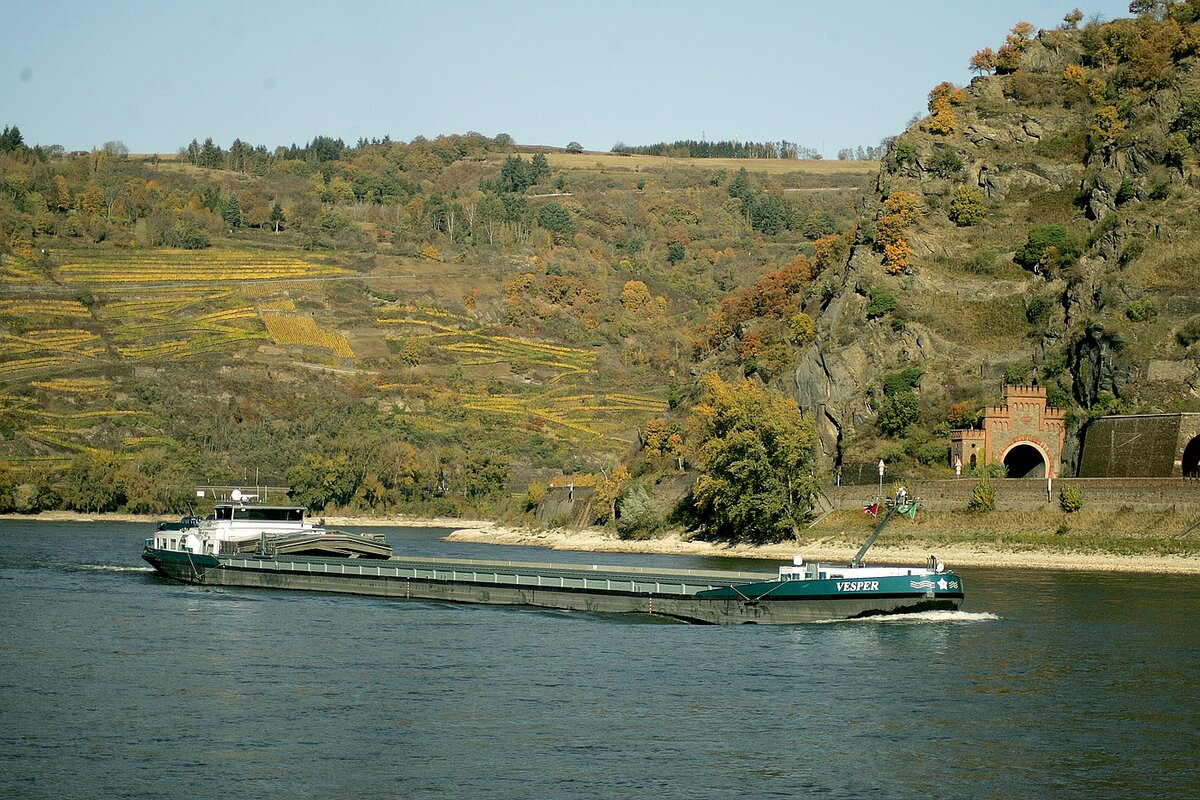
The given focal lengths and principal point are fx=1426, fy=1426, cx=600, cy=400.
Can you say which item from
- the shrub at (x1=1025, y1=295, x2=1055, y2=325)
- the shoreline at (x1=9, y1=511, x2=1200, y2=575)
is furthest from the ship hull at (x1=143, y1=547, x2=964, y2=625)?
the shrub at (x1=1025, y1=295, x2=1055, y2=325)

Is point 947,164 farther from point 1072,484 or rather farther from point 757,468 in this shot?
point 1072,484

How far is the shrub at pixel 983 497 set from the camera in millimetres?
100000

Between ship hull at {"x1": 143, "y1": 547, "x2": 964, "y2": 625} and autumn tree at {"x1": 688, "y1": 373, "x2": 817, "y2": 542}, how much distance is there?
3215 cm

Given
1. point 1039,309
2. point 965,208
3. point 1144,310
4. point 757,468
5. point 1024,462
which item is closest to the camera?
point 1144,310

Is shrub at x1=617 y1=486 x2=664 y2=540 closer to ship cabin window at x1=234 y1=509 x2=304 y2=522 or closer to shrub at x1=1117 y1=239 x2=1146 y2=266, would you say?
ship cabin window at x1=234 y1=509 x2=304 y2=522

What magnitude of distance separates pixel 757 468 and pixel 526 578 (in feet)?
138

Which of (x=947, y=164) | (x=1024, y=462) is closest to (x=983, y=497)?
(x=1024, y=462)

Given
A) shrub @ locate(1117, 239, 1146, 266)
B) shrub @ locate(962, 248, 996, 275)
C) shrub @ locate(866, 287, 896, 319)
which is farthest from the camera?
shrub @ locate(962, 248, 996, 275)

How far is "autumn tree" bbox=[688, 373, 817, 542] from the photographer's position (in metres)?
110

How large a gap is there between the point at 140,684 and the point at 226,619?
695 inches

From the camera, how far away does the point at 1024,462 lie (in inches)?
4451

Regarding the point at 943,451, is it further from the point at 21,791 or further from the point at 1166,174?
the point at 21,791

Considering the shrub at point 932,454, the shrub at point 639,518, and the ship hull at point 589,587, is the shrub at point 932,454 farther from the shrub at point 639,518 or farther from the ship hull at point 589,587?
the ship hull at point 589,587

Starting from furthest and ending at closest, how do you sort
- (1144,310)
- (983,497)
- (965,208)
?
(965,208)
(1144,310)
(983,497)
